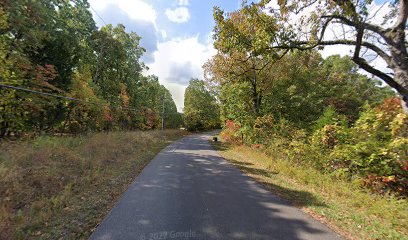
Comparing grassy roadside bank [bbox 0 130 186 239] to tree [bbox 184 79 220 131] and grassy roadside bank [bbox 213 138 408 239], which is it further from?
tree [bbox 184 79 220 131]

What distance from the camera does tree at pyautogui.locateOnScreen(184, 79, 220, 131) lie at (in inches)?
1901

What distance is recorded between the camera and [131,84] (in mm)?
27812

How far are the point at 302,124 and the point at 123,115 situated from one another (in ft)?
62.4

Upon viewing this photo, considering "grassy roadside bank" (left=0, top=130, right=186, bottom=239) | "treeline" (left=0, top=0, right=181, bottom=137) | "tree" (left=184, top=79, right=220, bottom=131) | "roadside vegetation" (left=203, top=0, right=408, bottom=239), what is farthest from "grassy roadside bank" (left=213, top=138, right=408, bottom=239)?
"tree" (left=184, top=79, right=220, bottom=131)

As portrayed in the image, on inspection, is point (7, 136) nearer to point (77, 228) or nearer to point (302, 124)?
point (77, 228)

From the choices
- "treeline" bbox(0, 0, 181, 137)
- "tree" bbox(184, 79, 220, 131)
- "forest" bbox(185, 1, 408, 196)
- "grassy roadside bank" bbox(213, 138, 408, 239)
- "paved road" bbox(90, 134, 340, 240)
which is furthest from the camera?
"tree" bbox(184, 79, 220, 131)

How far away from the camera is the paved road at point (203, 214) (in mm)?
3700

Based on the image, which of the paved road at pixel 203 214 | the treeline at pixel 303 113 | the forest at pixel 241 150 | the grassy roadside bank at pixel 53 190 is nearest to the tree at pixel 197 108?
the treeline at pixel 303 113

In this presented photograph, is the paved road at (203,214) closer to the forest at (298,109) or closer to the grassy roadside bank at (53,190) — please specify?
the grassy roadside bank at (53,190)

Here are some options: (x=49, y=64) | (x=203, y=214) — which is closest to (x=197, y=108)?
(x=49, y=64)

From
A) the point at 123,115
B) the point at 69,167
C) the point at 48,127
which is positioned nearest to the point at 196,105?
the point at 123,115

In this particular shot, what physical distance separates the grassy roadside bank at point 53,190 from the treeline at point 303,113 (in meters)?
6.91

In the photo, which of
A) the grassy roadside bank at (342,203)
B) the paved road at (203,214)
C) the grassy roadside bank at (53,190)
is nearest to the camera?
the paved road at (203,214)

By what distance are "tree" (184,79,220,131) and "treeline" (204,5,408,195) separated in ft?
86.0
